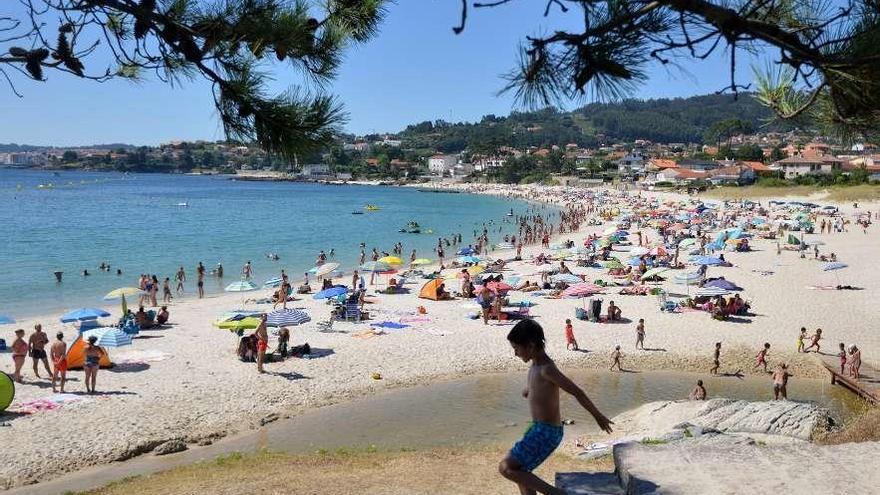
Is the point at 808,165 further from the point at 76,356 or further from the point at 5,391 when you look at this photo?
the point at 5,391

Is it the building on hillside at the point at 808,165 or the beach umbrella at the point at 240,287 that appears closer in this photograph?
the beach umbrella at the point at 240,287

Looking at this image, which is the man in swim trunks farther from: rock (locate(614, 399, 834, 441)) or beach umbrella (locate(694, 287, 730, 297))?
beach umbrella (locate(694, 287, 730, 297))

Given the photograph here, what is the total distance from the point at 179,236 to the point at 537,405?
47963 millimetres

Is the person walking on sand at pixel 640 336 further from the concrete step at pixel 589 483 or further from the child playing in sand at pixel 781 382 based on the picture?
the concrete step at pixel 589 483

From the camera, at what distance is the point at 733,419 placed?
9.35m

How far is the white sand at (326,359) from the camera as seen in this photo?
9.69 metres

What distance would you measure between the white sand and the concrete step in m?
6.94

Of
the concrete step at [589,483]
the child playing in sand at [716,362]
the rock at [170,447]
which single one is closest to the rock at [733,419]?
the child playing in sand at [716,362]

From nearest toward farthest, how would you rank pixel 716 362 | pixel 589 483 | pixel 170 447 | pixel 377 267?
pixel 589 483, pixel 170 447, pixel 716 362, pixel 377 267

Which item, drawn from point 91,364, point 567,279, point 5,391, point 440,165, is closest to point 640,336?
point 567,279

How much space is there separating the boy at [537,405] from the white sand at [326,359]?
7.28 metres

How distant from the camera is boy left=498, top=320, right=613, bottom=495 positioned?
3658 mm

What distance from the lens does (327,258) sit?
35.8 metres

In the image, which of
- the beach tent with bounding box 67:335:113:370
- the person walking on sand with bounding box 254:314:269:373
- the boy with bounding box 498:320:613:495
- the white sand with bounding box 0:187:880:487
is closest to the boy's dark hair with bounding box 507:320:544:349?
the boy with bounding box 498:320:613:495
